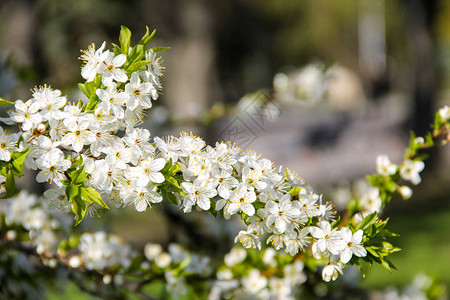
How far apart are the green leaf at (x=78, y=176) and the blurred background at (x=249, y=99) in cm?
72

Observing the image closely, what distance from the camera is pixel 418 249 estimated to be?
7.92 m

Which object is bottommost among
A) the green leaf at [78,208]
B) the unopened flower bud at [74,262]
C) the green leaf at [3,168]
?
the green leaf at [78,208]

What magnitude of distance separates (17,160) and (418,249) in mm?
7577

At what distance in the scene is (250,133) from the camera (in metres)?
2.11

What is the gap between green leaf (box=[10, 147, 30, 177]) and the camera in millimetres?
1346

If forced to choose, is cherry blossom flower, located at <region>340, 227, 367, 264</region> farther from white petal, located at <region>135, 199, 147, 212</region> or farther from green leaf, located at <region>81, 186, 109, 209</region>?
green leaf, located at <region>81, 186, 109, 209</region>

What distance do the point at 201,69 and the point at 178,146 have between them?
256 inches

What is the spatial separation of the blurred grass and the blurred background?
0.06ft

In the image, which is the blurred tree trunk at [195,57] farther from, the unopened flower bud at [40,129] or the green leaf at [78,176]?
the green leaf at [78,176]

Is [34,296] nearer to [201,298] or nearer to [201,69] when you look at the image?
[201,298]

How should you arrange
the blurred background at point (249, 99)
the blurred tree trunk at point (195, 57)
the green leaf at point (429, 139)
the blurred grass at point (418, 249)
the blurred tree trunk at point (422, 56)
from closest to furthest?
the green leaf at point (429, 139)
the blurred background at point (249, 99)
the blurred grass at point (418, 249)
the blurred tree trunk at point (195, 57)
the blurred tree trunk at point (422, 56)

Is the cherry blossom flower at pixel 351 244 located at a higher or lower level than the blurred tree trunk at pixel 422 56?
lower

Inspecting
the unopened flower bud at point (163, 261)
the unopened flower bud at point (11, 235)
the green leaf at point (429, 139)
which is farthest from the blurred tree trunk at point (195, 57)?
the green leaf at point (429, 139)

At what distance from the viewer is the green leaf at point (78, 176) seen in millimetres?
1347
